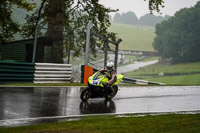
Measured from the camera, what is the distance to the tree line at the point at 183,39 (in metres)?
116

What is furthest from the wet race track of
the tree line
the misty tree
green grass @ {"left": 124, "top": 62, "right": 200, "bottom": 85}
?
the tree line

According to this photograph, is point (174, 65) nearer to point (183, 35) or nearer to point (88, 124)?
point (183, 35)

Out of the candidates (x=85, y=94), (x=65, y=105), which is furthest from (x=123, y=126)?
(x=85, y=94)

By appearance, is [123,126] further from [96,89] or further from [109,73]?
[109,73]

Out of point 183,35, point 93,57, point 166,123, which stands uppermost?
point 183,35

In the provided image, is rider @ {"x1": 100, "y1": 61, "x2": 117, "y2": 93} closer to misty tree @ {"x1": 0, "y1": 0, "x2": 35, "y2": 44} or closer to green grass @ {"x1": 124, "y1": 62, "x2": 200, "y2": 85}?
misty tree @ {"x1": 0, "y1": 0, "x2": 35, "y2": 44}

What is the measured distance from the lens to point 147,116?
9.63 m

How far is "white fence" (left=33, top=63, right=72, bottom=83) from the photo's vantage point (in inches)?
696

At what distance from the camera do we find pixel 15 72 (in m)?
16.9

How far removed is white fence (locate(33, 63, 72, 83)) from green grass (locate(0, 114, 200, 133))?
890cm

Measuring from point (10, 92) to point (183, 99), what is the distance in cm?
684

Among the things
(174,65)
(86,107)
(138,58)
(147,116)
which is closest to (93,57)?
(86,107)

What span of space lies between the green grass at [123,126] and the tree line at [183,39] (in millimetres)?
108640

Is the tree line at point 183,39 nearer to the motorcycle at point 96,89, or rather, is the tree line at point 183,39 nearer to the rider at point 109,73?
the rider at point 109,73
